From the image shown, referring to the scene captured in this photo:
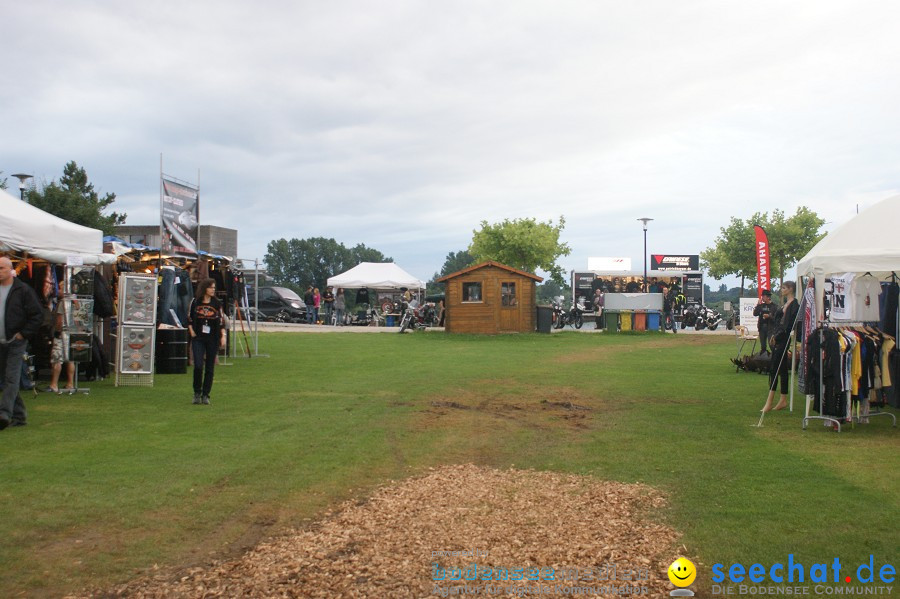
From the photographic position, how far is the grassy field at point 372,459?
4.51 metres

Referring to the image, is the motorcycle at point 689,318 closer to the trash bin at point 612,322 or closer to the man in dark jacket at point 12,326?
the trash bin at point 612,322

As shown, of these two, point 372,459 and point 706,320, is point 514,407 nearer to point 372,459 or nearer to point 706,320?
A: point 372,459

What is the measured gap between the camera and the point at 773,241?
4797 cm

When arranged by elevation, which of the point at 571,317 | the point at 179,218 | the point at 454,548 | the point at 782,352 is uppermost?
the point at 179,218

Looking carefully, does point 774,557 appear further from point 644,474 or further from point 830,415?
point 830,415

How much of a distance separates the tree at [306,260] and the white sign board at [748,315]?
94327mm

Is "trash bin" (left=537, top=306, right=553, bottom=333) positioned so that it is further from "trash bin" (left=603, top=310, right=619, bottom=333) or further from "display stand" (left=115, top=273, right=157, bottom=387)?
"display stand" (left=115, top=273, right=157, bottom=387)

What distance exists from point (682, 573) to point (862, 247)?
6002 millimetres

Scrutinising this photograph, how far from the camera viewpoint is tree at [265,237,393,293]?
11312 centimetres

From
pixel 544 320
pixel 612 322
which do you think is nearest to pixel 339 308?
pixel 544 320

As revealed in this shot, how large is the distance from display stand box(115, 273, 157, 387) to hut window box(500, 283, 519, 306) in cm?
1837

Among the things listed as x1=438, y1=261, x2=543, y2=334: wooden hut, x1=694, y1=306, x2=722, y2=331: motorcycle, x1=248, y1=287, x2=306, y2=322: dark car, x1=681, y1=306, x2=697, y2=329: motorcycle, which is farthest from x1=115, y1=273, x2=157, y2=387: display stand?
x1=681, y1=306, x2=697, y2=329: motorcycle

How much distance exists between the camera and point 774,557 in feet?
14.0

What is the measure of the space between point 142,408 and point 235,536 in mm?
5732
